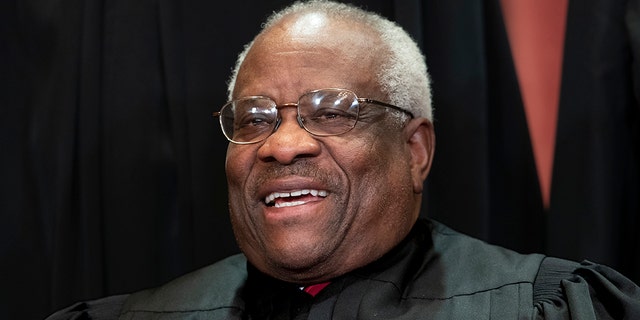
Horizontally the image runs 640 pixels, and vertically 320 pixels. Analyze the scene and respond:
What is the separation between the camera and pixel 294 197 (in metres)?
1.59

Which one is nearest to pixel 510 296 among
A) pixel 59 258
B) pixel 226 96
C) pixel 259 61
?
pixel 259 61

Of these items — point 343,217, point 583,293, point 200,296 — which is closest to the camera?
point 583,293

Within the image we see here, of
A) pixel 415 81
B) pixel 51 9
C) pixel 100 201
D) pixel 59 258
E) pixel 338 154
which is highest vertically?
pixel 51 9

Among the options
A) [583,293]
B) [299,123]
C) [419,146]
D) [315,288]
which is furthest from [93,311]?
[583,293]

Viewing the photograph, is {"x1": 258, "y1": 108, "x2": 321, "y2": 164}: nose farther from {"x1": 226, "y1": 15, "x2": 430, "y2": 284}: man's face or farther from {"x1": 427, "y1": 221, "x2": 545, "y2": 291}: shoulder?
{"x1": 427, "y1": 221, "x2": 545, "y2": 291}: shoulder

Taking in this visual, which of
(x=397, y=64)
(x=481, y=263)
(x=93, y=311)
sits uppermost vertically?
(x=397, y=64)

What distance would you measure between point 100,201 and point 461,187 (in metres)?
0.87

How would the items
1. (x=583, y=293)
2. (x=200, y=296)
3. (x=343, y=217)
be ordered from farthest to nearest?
1. (x=200, y=296)
2. (x=343, y=217)
3. (x=583, y=293)

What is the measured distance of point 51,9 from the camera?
7.16ft

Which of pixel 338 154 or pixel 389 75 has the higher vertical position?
pixel 389 75

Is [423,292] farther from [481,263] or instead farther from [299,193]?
[299,193]

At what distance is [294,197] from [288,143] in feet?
0.33

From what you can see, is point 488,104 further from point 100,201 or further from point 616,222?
point 100,201

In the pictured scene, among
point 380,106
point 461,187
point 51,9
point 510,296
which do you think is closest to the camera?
point 510,296
